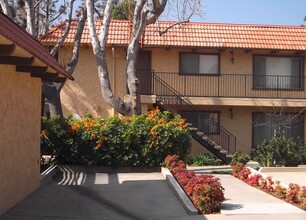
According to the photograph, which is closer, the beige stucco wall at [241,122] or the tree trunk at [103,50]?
the tree trunk at [103,50]

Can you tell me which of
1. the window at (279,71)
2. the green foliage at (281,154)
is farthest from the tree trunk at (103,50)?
the window at (279,71)

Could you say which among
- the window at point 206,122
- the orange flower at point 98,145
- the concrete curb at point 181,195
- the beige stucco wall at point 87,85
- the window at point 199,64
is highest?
the window at point 199,64

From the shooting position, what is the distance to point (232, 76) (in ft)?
74.7

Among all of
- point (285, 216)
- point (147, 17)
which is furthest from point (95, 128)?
point (285, 216)

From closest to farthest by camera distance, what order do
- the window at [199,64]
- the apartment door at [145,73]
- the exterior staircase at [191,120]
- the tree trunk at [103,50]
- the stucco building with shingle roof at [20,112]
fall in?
1. the stucco building with shingle roof at [20,112]
2. the tree trunk at [103,50]
3. the exterior staircase at [191,120]
4. the apartment door at [145,73]
5. the window at [199,64]

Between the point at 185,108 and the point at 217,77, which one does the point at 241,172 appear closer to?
the point at 185,108

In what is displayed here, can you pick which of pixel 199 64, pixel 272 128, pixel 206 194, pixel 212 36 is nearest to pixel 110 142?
pixel 206 194

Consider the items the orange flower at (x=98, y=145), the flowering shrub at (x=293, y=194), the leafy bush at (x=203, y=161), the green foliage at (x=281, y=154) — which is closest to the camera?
the flowering shrub at (x=293, y=194)

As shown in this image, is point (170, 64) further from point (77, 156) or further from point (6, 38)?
point (6, 38)

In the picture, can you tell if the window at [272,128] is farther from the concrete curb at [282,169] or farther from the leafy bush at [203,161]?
the concrete curb at [282,169]

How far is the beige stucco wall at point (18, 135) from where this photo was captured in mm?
8781

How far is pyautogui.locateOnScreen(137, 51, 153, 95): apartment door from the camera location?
859 inches

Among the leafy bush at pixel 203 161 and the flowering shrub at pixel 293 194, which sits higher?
the flowering shrub at pixel 293 194

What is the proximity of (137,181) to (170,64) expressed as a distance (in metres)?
9.76
